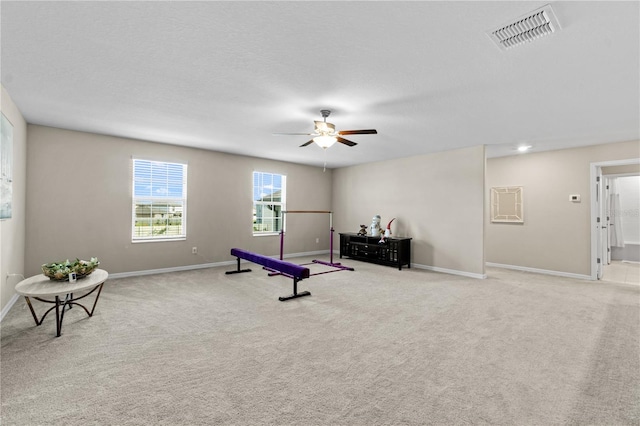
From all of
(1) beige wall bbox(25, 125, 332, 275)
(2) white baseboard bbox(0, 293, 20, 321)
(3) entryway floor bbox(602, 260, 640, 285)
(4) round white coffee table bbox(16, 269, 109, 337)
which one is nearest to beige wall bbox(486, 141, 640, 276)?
(3) entryway floor bbox(602, 260, 640, 285)

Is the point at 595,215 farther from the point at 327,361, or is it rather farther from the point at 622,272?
the point at 327,361

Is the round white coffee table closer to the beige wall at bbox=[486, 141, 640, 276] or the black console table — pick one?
the black console table

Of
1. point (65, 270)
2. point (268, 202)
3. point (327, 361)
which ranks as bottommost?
point (327, 361)

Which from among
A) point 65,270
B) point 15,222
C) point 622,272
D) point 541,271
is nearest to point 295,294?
point 65,270

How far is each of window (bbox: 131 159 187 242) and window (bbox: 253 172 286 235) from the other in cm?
161

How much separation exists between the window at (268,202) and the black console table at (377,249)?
1.73 metres

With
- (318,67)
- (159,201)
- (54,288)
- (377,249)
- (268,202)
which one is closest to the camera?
(318,67)

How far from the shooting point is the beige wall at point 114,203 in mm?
4367

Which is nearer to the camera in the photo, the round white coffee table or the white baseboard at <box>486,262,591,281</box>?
the round white coffee table

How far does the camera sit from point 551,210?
5676 mm

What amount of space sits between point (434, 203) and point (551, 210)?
2.17 m

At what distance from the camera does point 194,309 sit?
3506 mm

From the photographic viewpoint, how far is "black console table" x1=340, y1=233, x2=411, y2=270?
617 centimetres

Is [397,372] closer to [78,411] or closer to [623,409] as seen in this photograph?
[623,409]
